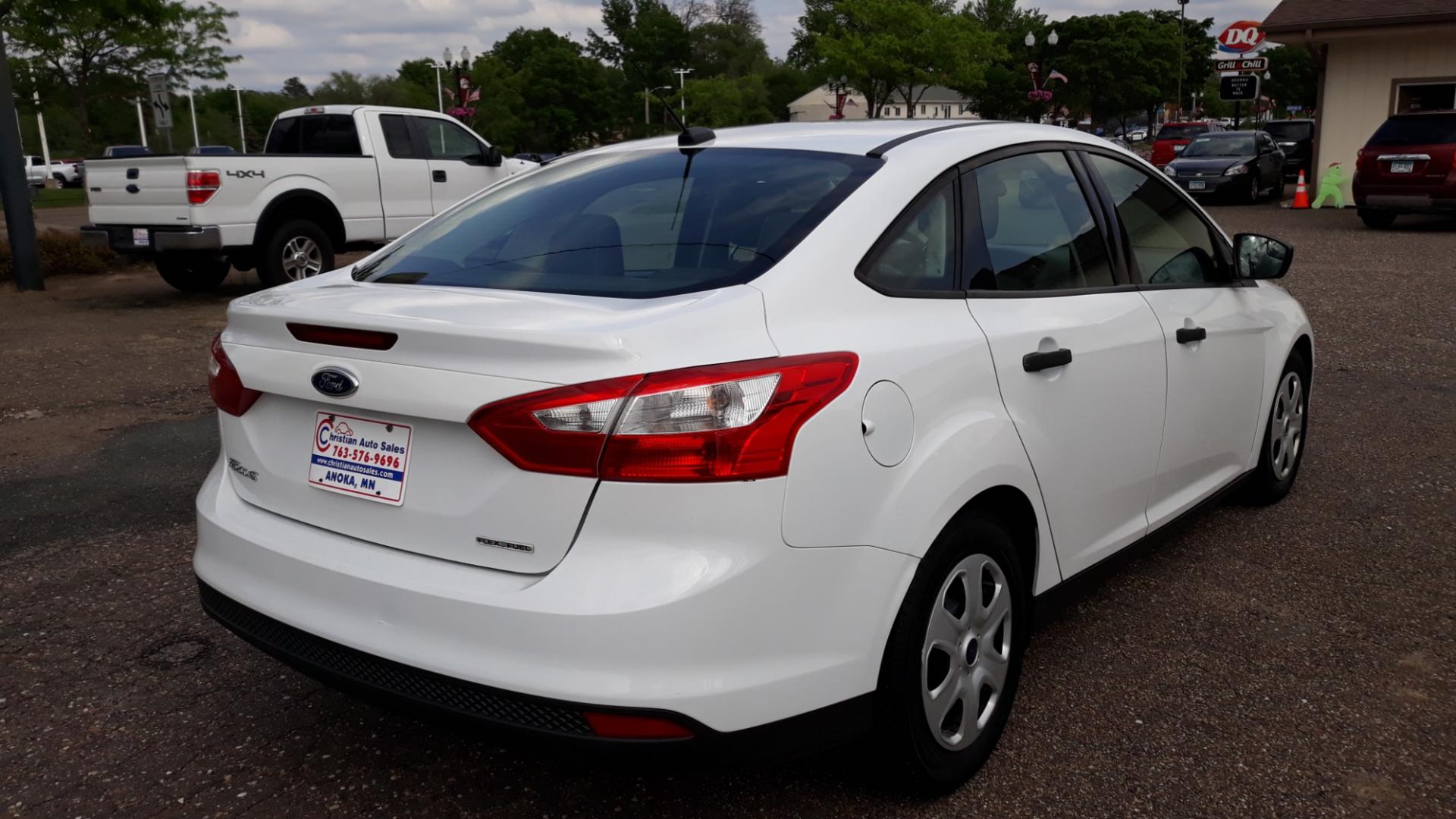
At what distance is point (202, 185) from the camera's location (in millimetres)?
11336

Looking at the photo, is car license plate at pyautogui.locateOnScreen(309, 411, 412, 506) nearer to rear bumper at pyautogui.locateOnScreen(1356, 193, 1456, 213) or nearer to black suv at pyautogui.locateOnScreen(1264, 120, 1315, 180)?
rear bumper at pyautogui.locateOnScreen(1356, 193, 1456, 213)

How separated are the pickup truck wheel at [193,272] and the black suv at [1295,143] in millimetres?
25036

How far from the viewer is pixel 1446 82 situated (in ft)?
75.7

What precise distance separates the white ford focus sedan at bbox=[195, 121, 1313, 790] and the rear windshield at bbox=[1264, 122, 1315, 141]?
3005cm

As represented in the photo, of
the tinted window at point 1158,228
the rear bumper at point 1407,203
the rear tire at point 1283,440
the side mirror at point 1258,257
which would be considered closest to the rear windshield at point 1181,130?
the rear bumper at point 1407,203

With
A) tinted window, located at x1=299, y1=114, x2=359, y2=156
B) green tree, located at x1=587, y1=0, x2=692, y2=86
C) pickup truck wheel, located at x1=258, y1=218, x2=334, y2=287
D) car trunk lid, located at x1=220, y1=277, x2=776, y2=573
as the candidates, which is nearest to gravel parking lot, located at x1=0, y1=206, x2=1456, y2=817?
car trunk lid, located at x1=220, y1=277, x2=776, y2=573

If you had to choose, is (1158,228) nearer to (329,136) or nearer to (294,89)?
(329,136)

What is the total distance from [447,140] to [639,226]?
11.4 metres

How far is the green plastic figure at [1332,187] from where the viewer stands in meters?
23.2

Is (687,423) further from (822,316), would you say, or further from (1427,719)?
(1427,719)

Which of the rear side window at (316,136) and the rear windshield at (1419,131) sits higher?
the rear side window at (316,136)

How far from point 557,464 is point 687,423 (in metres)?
0.27

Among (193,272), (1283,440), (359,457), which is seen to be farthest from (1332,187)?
(359,457)

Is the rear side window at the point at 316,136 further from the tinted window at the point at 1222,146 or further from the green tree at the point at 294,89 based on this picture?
the green tree at the point at 294,89
